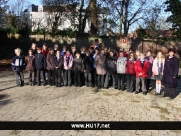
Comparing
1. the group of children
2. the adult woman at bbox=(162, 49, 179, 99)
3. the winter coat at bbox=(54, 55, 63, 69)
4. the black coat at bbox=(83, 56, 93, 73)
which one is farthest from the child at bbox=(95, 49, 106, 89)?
the adult woman at bbox=(162, 49, 179, 99)

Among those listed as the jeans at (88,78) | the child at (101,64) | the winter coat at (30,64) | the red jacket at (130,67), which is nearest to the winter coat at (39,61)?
the winter coat at (30,64)

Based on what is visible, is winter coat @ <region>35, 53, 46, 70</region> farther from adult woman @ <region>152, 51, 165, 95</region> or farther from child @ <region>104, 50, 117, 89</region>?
adult woman @ <region>152, 51, 165, 95</region>

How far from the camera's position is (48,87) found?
8.90 meters

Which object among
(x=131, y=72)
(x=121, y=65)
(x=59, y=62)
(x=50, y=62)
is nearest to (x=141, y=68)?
(x=131, y=72)

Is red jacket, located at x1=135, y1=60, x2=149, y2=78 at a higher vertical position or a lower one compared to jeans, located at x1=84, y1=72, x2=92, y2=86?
higher

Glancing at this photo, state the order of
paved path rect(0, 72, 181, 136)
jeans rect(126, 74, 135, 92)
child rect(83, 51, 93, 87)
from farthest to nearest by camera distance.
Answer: child rect(83, 51, 93, 87), jeans rect(126, 74, 135, 92), paved path rect(0, 72, 181, 136)

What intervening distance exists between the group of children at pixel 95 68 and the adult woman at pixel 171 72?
0.32 meters

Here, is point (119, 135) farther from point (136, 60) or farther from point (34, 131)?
point (136, 60)

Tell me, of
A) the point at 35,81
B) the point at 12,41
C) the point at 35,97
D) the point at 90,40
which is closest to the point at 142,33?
the point at 90,40

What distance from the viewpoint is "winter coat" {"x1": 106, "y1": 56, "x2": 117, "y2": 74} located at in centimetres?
856

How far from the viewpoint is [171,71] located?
286 inches

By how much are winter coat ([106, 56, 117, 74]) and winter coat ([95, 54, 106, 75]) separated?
0.58ft

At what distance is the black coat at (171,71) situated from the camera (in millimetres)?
7191

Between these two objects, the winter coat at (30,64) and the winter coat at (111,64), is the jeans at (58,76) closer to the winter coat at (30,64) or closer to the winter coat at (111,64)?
the winter coat at (30,64)
